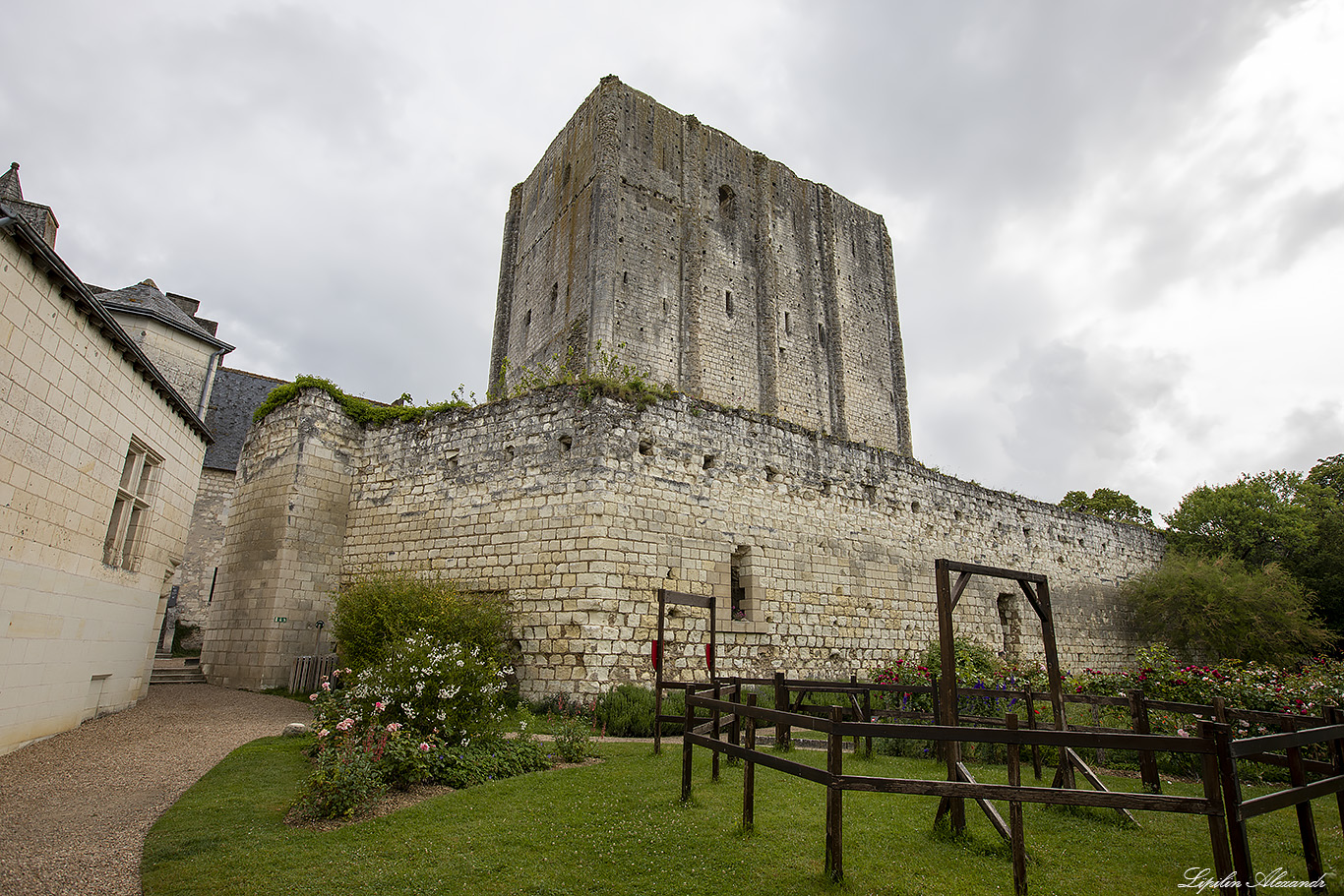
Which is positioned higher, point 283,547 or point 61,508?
point 283,547

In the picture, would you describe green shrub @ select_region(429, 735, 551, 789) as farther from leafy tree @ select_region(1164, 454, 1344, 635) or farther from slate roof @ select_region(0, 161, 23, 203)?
leafy tree @ select_region(1164, 454, 1344, 635)

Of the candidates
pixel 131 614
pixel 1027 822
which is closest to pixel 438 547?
pixel 131 614

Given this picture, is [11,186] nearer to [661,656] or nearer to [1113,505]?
[661,656]


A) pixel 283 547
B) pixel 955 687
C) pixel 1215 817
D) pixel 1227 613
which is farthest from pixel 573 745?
pixel 1227 613

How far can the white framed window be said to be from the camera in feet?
28.6

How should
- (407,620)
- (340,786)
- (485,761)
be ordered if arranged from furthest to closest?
(407,620), (485,761), (340,786)

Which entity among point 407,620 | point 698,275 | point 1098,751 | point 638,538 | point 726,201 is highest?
point 726,201

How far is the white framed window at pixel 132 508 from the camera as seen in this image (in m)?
8.72

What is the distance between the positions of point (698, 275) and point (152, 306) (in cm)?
1873

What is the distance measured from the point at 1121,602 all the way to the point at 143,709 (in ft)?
73.0

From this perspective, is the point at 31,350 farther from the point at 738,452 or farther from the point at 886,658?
the point at 886,658

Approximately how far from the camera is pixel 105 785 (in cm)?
585

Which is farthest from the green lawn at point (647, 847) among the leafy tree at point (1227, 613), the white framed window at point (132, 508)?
the leafy tree at point (1227, 613)

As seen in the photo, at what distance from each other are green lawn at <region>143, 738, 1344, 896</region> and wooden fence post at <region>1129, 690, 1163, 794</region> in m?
0.27
